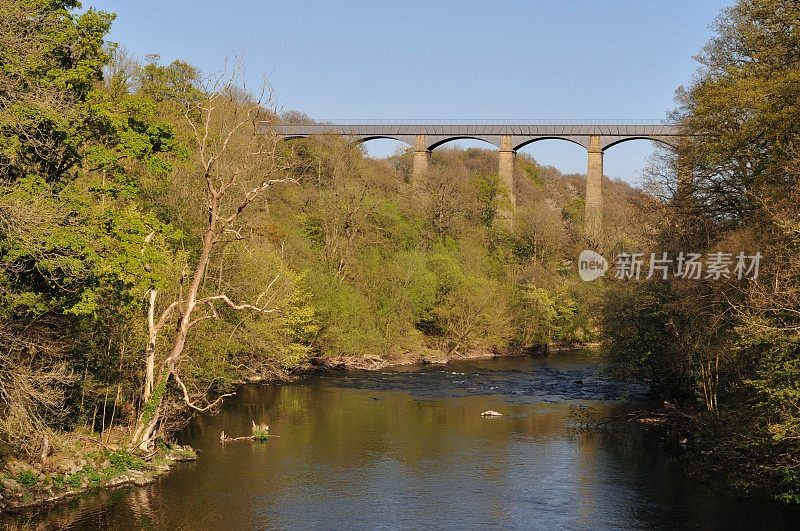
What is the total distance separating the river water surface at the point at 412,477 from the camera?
15562 mm

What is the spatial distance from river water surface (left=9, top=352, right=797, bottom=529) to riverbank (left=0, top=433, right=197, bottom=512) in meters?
0.48

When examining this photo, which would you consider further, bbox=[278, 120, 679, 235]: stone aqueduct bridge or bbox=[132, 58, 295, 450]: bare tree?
bbox=[278, 120, 679, 235]: stone aqueduct bridge

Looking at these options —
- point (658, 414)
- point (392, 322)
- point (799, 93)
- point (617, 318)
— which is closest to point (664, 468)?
point (658, 414)

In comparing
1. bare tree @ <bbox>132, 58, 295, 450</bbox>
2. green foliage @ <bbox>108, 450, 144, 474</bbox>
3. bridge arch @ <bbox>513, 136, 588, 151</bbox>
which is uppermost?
bridge arch @ <bbox>513, 136, 588, 151</bbox>

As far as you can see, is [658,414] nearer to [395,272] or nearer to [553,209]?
[395,272]

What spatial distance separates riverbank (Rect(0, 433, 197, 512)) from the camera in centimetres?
1569

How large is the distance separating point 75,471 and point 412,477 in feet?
27.7

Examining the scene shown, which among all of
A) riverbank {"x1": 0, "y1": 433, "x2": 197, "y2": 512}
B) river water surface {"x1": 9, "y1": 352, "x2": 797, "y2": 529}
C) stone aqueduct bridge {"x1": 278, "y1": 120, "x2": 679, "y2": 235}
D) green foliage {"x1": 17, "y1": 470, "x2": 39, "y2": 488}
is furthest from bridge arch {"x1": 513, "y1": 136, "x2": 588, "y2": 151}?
green foliage {"x1": 17, "y1": 470, "x2": 39, "y2": 488}

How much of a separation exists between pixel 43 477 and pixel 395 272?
97.2 ft

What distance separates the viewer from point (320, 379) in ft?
114

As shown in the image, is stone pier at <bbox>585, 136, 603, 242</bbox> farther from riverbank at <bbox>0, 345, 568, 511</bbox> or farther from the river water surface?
riverbank at <bbox>0, 345, 568, 511</bbox>

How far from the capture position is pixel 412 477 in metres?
18.8

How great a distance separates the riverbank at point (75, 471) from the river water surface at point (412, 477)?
0.48 meters

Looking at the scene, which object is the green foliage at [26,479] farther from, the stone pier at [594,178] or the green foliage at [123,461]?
the stone pier at [594,178]
